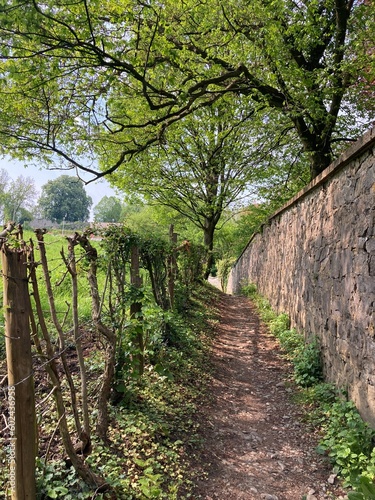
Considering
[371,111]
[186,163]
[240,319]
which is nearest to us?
[371,111]

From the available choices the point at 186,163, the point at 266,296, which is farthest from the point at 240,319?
the point at 186,163

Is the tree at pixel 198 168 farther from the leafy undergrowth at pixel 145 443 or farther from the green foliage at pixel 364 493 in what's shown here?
the green foliage at pixel 364 493

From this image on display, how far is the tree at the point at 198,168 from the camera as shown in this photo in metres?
11.3

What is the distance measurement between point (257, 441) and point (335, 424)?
2.35 feet

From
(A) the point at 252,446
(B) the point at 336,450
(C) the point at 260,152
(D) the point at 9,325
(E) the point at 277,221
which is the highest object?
(C) the point at 260,152

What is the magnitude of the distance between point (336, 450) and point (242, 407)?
126 cm

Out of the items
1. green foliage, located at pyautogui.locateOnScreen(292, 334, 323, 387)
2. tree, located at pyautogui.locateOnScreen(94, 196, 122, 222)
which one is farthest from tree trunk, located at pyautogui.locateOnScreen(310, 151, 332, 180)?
tree, located at pyautogui.locateOnScreen(94, 196, 122, 222)

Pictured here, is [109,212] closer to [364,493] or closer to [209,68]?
[209,68]

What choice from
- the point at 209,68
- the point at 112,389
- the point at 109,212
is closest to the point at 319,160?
the point at 209,68

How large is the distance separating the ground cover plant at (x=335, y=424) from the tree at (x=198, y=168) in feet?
25.1

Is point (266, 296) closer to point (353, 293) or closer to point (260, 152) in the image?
point (260, 152)

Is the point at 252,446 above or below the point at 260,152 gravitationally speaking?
below

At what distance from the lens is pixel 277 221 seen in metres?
8.58

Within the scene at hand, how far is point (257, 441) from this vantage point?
309cm
